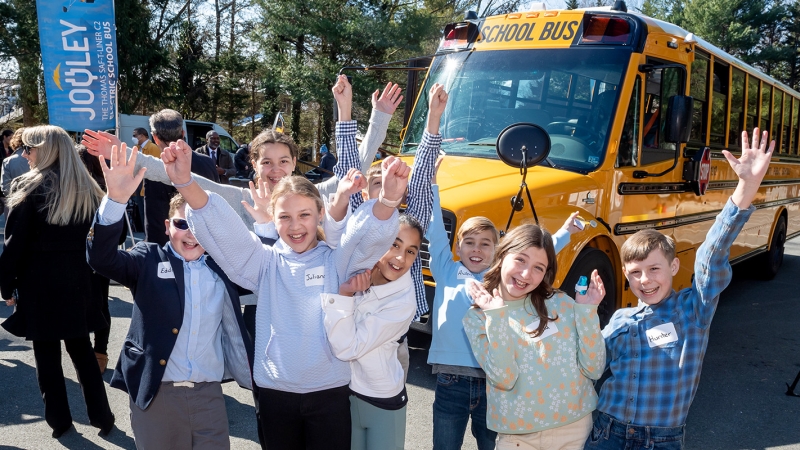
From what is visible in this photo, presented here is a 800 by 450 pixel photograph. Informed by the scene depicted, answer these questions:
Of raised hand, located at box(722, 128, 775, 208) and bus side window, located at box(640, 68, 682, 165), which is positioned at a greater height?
bus side window, located at box(640, 68, 682, 165)

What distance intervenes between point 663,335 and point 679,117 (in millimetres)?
2590

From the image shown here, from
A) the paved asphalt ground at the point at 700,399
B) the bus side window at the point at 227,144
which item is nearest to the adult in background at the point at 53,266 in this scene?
the paved asphalt ground at the point at 700,399

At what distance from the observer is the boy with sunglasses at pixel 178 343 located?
2.68 meters

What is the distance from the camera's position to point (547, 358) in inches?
98.9

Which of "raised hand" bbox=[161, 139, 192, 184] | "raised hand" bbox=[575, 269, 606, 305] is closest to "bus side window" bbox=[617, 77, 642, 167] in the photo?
"raised hand" bbox=[575, 269, 606, 305]

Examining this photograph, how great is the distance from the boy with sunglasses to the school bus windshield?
2.74 meters

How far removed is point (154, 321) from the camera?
8.82 ft

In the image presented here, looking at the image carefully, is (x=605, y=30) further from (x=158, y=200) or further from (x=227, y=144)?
(x=227, y=144)

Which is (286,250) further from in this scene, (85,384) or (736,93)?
(736,93)

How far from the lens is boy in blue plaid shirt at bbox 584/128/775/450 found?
8.59 ft

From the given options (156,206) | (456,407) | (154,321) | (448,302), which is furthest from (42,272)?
(456,407)

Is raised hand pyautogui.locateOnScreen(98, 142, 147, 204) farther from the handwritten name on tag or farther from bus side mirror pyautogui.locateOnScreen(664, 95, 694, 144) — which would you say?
bus side mirror pyautogui.locateOnScreen(664, 95, 694, 144)

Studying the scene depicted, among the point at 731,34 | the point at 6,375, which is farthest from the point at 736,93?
the point at 731,34

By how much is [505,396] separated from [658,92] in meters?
3.65
